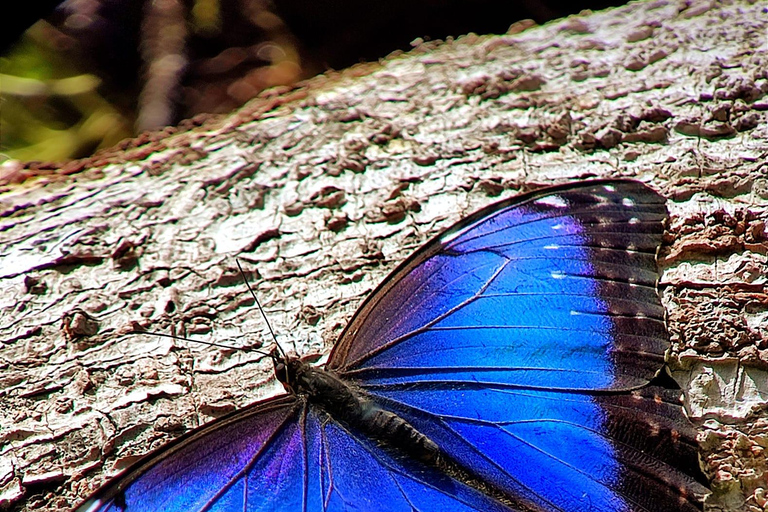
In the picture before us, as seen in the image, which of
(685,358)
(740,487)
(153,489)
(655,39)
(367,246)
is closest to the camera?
(153,489)

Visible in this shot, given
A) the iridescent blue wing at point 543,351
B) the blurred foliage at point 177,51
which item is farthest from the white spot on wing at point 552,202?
the blurred foliage at point 177,51

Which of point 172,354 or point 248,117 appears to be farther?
point 248,117

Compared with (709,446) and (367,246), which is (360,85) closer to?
(367,246)

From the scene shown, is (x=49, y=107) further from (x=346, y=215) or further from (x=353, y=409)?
(x=353, y=409)

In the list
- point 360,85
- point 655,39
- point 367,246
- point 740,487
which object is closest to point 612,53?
point 655,39

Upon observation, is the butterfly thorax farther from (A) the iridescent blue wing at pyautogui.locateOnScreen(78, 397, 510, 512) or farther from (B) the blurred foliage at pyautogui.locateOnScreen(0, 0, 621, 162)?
(B) the blurred foliage at pyautogui.locateOnScreen(0, 0, 621, 162)

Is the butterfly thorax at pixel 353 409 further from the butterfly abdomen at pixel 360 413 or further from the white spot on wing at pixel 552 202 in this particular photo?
the white spot on wing at pixel 552 202

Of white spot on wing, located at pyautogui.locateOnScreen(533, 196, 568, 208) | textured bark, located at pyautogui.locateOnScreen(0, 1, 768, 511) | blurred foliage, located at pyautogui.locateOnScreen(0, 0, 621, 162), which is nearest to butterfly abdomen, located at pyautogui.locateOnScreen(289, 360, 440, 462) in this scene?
textured bark, located at pyautogui.locateOnScreen(0, 1, 768, 511)
